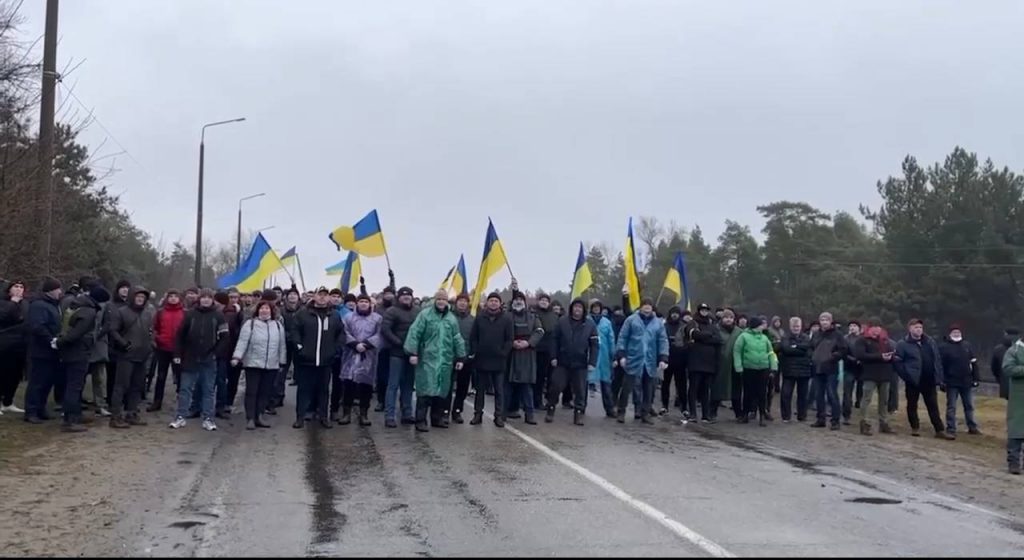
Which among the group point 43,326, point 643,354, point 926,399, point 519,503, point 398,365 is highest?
point 43,326

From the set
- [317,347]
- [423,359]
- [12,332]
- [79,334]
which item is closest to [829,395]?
[423,359]

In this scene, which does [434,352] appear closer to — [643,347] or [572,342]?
[572,342]

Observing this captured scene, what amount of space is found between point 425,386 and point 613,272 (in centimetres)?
7250

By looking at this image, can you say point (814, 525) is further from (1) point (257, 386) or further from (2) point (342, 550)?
(1) point (257, 386)

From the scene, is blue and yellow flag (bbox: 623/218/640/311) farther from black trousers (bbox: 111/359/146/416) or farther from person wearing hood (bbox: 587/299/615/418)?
black trousers (bbox: 111/359/146/416)

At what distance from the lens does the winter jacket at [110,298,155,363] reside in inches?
564

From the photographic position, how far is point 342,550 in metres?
7.57

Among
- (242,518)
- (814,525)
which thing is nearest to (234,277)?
(242,518)

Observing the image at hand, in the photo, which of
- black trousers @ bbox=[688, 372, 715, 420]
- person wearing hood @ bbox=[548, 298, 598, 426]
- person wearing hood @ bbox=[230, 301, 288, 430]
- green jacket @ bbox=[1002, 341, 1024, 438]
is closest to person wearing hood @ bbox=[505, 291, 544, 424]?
person wearing hood @ bbox=[548, 298, 598, 426]

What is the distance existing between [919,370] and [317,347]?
10218 mm

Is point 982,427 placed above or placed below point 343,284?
below

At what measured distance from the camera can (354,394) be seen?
51.5 feet

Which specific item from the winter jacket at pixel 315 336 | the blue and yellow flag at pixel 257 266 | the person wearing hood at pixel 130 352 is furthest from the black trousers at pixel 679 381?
the blue and yellow flag at pixel 257 266

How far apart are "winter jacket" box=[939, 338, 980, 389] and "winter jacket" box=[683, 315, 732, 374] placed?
401 centimetres
